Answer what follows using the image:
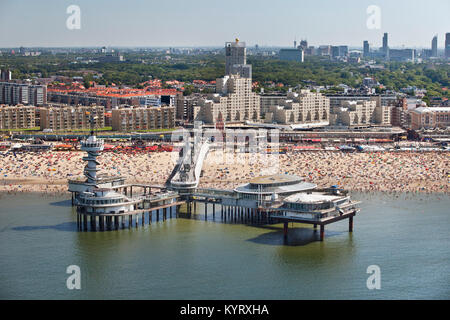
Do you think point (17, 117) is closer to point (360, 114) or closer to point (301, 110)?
point (301, 110)

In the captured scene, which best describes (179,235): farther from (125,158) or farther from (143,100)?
(143,100)

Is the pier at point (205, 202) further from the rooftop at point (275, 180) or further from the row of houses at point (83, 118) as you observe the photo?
the row of houses at point (83, 118)

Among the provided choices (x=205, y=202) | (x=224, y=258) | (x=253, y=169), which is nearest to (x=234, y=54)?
(x=253, y=169)

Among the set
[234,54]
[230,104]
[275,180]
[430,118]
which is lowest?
[275,180]

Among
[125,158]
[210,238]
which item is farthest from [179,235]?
[125,158]

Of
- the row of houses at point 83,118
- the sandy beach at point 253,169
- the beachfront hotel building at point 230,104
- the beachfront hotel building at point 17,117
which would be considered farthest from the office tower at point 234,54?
the sandy beach at point 253,169

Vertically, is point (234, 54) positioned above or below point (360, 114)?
above
